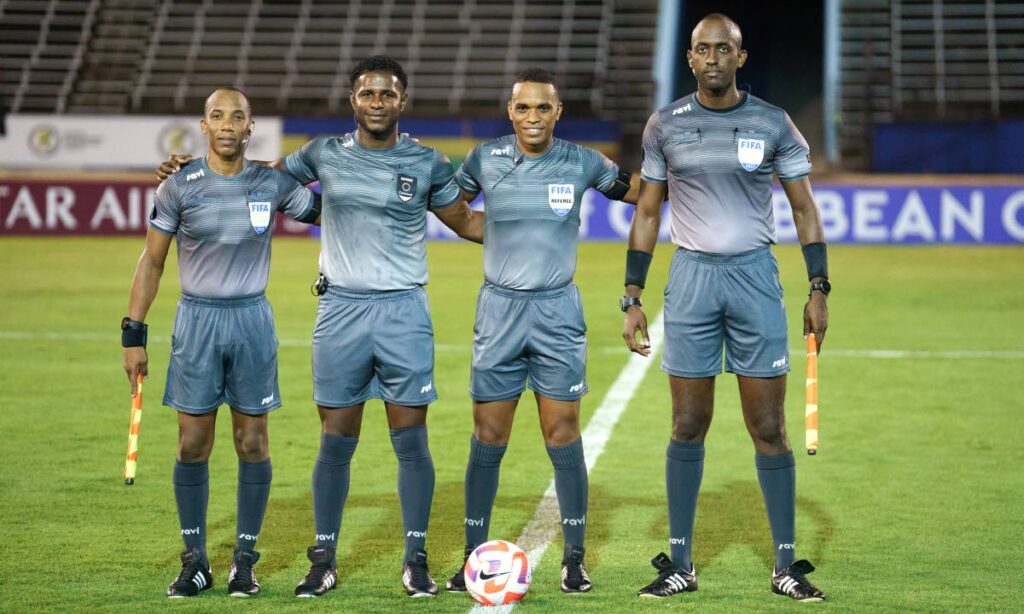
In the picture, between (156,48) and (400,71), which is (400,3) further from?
(400,71)

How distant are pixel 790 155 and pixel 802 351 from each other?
264 inches

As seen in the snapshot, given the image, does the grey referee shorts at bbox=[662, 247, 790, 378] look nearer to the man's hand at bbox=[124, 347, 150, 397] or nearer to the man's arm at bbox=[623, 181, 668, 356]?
the man's arm at bbox=[623, 181, 668, 356]

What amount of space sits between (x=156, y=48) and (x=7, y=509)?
2367 centimetres

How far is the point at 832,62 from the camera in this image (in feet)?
95.0

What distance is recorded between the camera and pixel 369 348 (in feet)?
19.2

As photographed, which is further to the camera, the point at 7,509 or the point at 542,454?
the point at 542,454

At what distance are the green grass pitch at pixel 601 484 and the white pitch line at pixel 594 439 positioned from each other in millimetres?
79

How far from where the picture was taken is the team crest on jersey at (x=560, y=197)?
231 inches

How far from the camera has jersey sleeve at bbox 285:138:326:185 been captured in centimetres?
597

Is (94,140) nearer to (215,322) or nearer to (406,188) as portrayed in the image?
(215,322)

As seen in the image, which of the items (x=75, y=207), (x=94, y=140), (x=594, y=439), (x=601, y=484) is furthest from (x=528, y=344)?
Result: (x=94, y=140)

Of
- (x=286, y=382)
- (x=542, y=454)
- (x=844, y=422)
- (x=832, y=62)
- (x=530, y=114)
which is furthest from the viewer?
(x=832, y=62)

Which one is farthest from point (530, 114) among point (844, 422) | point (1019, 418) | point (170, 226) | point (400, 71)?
point (1019, 418)

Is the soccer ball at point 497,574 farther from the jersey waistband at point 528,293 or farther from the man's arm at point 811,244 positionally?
the man's arm at point 811,244
